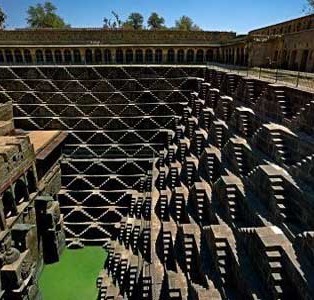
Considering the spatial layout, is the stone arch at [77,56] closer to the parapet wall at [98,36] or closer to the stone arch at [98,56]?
the stone arch at [98,56]

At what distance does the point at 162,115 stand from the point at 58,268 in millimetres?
11607

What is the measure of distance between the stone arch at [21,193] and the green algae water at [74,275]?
3.95 meters

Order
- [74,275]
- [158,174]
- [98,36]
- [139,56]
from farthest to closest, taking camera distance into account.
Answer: [98,36]
[139,56]
[158,174]
[74,275]

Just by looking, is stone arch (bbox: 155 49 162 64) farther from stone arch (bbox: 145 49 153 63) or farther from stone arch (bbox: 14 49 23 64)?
stone arch (bbox: 14 49 23 64)

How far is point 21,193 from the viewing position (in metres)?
16.0

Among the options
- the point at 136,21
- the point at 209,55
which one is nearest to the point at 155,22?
the point at 136,21

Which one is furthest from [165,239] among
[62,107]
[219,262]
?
[62,107]

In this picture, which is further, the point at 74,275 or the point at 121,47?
Result: the point at 121,47

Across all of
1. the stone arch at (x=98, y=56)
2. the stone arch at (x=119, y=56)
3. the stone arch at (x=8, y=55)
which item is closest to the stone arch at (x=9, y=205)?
the stone arch at (x=98, y=56)

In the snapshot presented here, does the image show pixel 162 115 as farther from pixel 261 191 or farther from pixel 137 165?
pixel 261 191

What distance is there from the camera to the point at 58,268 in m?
17.1

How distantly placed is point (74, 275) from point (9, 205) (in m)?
4.82

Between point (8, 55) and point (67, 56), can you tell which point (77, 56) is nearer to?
point (67, 56)

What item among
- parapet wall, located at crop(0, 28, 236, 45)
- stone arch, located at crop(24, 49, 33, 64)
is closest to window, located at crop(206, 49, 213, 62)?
parapet wall, located at crop(0, 28, 236, 45)
